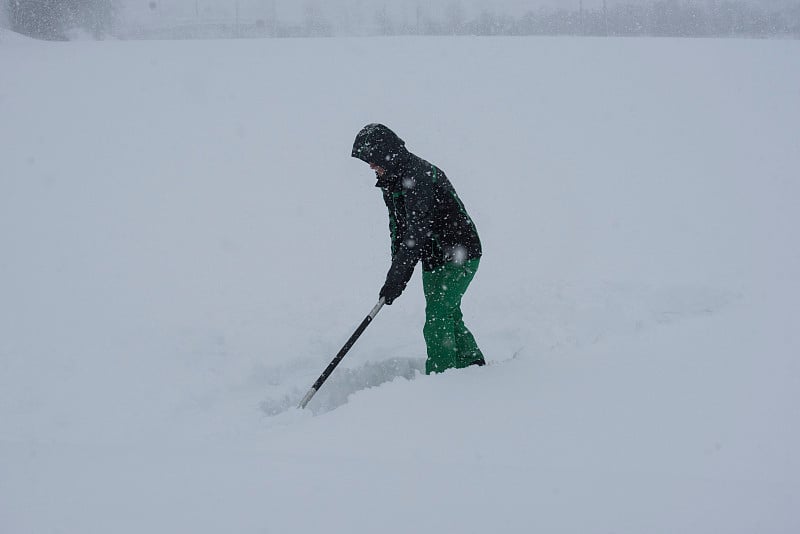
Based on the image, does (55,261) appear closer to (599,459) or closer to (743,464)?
(599,459)

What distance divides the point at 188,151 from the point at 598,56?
10.2 meters

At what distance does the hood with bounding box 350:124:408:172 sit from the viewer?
3629mm

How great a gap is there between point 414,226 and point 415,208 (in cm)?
11

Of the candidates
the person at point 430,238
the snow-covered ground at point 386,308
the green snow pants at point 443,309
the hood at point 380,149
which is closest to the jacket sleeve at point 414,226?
the person at point 430,238

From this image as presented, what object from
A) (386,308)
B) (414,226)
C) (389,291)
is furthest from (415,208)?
(386,308)

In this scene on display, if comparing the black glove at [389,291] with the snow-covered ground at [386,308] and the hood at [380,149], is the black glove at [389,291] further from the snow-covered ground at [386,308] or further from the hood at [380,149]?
the hood at [380,149]

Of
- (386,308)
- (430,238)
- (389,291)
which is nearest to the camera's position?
(389,291)

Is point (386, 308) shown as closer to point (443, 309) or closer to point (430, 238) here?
point (443, 309)

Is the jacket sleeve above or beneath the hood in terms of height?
beneath

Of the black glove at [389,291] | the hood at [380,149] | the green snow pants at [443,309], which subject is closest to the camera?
the hood at [380,149]

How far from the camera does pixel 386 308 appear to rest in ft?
18.6

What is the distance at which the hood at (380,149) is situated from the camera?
11.9ft

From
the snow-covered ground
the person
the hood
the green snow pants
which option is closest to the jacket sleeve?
the person

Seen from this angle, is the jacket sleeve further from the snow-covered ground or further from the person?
the snow-covered ground
